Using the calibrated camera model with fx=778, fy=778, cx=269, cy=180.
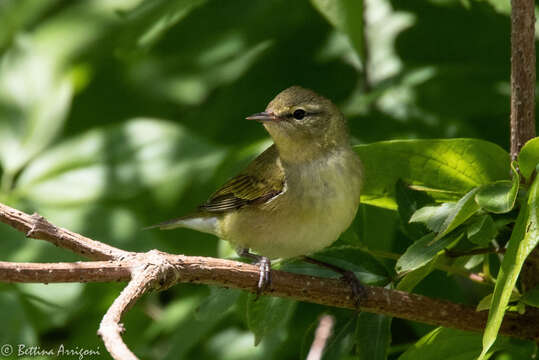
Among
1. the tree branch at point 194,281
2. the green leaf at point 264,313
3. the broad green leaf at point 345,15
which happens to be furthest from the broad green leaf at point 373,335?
the broad green leaf at point 345,15

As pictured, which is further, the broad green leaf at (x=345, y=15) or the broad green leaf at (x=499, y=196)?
the broad green leaf at (x=345, y=15)

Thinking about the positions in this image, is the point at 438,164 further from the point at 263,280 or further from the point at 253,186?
the point at 253,186

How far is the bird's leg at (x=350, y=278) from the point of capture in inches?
97.0

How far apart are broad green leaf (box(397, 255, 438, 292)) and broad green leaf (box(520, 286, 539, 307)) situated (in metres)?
0.29

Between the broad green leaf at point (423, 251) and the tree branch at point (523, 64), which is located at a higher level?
the tree branch at point (523, 64)

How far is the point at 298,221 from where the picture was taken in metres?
3.37

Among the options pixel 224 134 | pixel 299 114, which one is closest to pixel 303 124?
pixel 299 114

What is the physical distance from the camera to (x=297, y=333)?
135 inches

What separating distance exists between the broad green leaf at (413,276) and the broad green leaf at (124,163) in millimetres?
1328

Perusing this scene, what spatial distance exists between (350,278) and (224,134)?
160cm

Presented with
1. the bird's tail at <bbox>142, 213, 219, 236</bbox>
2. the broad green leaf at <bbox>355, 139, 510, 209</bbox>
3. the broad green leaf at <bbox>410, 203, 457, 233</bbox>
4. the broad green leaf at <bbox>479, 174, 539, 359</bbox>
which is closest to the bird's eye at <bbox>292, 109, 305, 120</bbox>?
the bird's tail at <bbox>142, 213, 219, 236</bbox>

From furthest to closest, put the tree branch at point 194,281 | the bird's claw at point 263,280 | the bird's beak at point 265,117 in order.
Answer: the bird's beak at point 265,117 < the bird's claw at point 263,280 < the tree branch at point 194,281

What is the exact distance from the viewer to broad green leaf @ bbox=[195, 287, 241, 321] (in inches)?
106

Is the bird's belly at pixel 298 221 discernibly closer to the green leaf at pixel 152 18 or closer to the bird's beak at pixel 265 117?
the bird's beak at pixel 265 117
